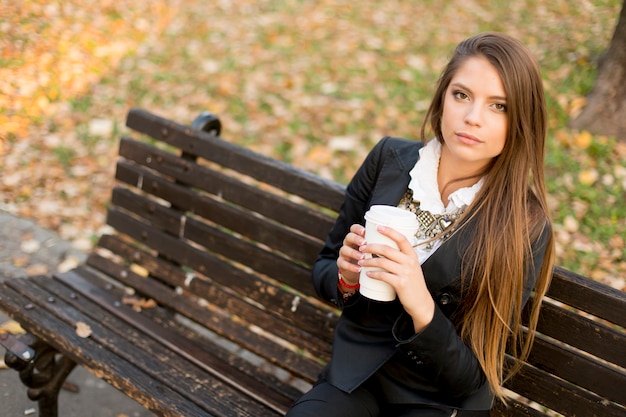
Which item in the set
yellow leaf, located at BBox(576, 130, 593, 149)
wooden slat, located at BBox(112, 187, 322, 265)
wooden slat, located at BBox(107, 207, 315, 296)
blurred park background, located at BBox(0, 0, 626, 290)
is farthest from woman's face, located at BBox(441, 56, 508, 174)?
yellow leaf, located at BBox(576, 130, 593, 149)

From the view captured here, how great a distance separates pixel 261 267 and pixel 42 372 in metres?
1.00

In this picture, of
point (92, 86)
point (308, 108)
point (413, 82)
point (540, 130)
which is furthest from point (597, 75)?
point (92, 86)

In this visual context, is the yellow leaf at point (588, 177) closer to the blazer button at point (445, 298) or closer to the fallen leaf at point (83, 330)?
the blazer button at point (445, 298)

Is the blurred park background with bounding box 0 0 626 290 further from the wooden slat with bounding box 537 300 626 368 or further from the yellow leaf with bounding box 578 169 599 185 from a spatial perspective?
the wooden slat with bounding box 537 300 626 368

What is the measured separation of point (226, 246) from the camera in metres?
3.12

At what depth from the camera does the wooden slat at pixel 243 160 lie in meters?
2.82

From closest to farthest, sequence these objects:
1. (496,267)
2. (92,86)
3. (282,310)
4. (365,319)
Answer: (496,267), (365,319), (282,310), (92,86)

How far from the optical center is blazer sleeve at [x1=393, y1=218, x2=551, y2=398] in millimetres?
2076

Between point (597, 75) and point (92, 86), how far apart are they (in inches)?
165

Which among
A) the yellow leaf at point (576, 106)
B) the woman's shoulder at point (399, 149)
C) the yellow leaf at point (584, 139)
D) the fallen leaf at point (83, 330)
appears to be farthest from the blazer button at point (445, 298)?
the yellow leaf at point (576, 106)

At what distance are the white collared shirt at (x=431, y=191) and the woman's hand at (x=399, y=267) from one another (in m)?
0.28

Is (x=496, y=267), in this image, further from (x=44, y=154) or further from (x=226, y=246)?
(x=44, y=154)

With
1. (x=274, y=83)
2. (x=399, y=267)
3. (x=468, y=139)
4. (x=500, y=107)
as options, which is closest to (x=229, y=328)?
(x=399, y=267)

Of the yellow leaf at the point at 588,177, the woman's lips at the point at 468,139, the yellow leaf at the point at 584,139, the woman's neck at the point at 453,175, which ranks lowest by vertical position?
the yellow leaf at the point at 588,177
